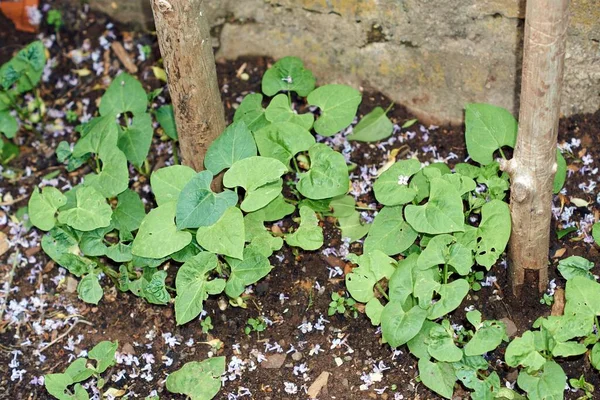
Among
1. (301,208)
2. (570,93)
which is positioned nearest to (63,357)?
(301,208)

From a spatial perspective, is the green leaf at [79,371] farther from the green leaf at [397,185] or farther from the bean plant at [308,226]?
the green leaf at [397,185]

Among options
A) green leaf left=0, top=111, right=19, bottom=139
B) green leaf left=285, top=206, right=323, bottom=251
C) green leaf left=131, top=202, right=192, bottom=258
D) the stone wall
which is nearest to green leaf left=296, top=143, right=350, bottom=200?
green leaf left=285, top=206, right=323, bottom=251

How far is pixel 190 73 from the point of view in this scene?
362cm

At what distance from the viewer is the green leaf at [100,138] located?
4.03 m

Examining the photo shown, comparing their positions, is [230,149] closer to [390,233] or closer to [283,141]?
[283,141]

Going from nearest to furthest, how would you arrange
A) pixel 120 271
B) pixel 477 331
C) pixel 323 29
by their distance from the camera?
pixel 477 331
pixel 120 271
pixel 323 29

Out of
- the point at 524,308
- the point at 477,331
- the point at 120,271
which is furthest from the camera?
the point at 120,271

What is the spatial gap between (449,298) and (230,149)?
110cm

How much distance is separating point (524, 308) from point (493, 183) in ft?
1.74

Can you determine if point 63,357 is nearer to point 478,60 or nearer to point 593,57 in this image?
point 478,60

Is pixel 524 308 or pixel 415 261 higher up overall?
pixel 415 261

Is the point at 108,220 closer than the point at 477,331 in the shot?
No

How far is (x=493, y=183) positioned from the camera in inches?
146

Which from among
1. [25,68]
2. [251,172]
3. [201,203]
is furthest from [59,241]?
[25,68]
